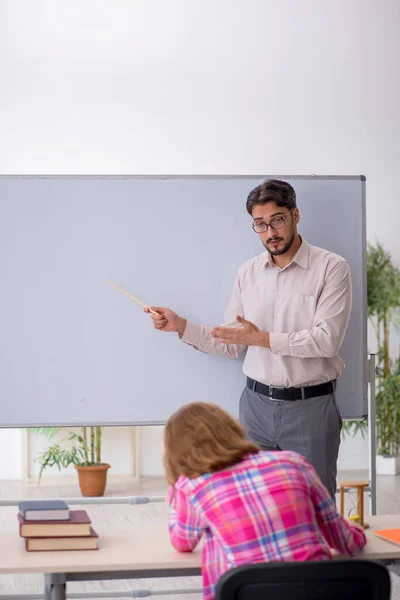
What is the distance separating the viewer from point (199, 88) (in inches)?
274

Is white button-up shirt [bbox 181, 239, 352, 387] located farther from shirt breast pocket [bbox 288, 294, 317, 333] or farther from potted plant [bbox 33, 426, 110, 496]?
potted plant [bbox 33, 426, 110, 496]

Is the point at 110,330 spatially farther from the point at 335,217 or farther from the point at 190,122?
the point at 190,122

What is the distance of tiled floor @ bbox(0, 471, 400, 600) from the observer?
4.23 meters

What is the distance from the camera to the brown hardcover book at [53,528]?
219 centimetres

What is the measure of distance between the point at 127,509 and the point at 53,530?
3968mm

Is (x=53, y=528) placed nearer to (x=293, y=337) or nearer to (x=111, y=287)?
(x=293, y=337)

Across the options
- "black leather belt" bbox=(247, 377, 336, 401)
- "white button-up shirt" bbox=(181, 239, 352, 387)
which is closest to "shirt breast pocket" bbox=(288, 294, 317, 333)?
"white button-up shirt" bbox=(181, 239, 352, 387)

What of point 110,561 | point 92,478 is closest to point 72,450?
point 92,478

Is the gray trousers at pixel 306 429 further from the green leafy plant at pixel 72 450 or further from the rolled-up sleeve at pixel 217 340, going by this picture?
the green leafy plant at pixel 72 450

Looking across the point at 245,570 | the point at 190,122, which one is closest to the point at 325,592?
the point at 245,570

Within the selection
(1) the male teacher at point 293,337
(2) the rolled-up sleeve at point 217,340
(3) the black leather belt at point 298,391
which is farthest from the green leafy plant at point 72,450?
(3) the black leather belt at point 298,391

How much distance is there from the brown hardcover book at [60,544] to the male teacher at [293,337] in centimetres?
121

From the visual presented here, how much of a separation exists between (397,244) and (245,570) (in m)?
5.99

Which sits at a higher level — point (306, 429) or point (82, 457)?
point (306, 429)
